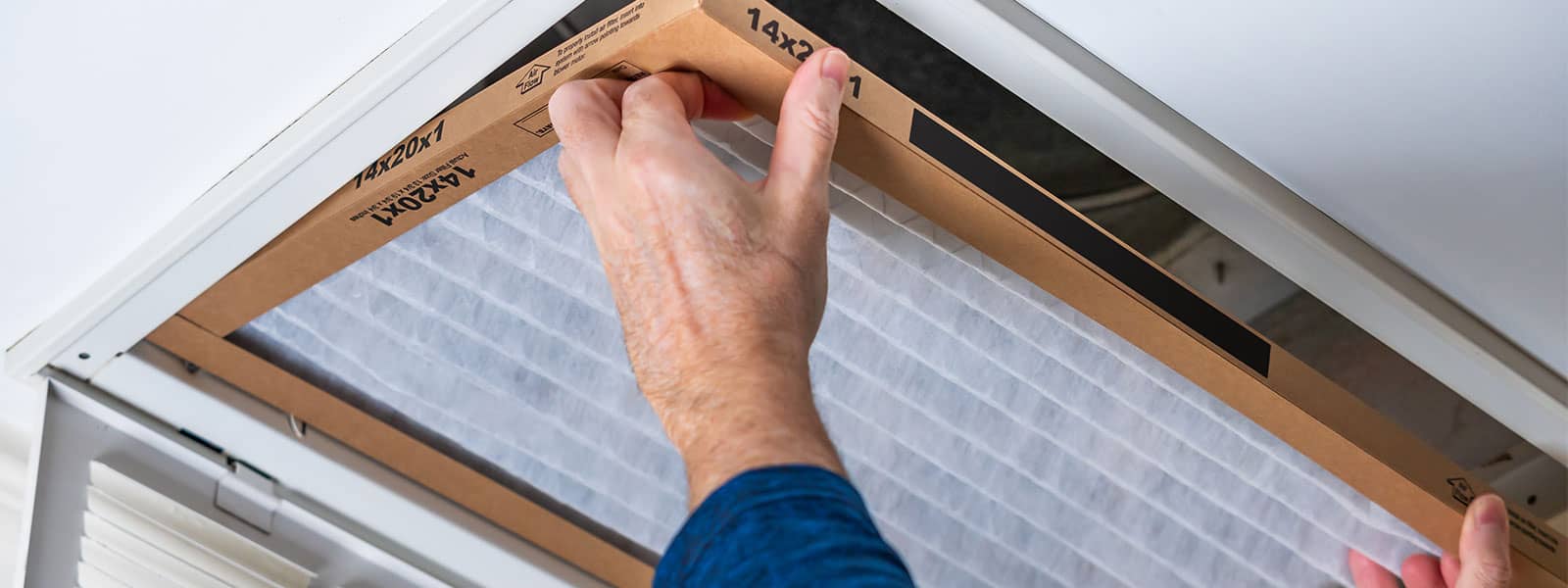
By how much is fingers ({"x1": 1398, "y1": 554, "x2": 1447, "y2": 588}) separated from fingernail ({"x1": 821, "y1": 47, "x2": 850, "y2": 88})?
63 cm

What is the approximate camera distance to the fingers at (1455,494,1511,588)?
824mm

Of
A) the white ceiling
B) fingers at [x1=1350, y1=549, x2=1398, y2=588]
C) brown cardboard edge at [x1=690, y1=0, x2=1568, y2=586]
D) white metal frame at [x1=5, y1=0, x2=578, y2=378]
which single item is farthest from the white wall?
fingers at [x1=1350, y1=549, x2=1398, y2=588]

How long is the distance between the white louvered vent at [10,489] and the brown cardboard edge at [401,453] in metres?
0.45

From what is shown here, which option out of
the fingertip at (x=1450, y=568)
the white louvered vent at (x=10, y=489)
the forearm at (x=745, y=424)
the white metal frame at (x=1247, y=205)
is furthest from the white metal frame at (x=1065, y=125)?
the white louvered vent at (x=10, y=489)

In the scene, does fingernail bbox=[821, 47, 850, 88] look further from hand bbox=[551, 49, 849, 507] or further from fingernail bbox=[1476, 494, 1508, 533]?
fingernail bbox=[1476, 494, 1508, 533]

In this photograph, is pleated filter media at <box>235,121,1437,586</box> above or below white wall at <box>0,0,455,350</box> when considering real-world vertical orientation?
below

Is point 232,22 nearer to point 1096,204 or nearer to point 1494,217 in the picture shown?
point 1096,204

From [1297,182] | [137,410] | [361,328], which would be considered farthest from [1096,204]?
[137,410]

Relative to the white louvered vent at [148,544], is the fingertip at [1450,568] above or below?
below

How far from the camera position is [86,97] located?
73 centimetres

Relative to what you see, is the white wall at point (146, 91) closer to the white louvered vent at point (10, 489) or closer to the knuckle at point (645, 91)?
the knuckle at point (645, 91)

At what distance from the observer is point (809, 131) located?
602mm

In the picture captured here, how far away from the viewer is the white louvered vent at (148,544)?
917 millimetres

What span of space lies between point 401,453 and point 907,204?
0.50m
